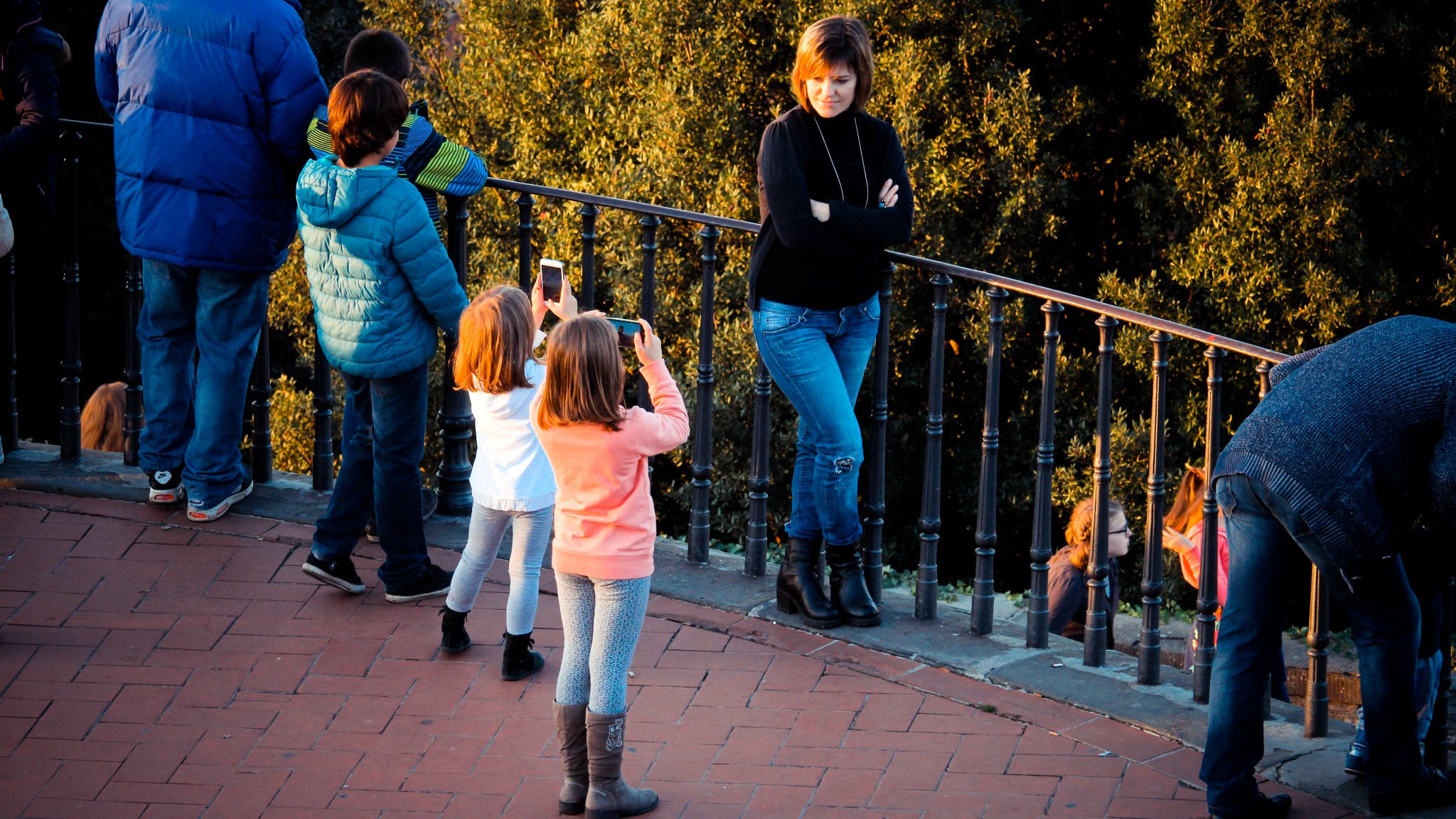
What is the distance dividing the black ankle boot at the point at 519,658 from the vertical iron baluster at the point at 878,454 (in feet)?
3.89

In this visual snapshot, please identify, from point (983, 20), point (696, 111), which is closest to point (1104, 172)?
point (983, 20)

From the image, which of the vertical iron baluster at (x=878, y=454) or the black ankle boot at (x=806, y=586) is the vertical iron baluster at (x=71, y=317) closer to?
the black ankle boot at (x=806, y=586)

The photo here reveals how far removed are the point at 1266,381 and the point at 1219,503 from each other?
945mm

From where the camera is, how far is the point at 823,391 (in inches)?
175

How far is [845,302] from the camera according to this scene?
174 inches

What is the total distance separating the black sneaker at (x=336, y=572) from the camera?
4.77 m

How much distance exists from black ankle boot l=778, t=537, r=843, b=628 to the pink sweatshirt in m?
1.24

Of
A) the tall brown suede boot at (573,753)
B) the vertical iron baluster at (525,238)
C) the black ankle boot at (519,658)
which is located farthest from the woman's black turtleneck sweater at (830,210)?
the tall brown suede boot at (573,753)

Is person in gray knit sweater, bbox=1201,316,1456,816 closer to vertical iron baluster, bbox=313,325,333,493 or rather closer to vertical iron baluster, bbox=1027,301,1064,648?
vertical iron baluster, bbox=1027,301,1064,648

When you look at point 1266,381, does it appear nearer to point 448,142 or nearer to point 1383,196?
point 448,142

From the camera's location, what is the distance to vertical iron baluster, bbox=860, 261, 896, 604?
4.70m

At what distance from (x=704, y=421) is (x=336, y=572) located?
134 centimetres

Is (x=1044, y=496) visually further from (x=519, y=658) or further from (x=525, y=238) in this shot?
(x=525, y=238)

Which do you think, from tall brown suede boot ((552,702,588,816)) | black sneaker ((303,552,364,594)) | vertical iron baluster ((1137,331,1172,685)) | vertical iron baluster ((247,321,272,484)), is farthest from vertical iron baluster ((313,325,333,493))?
vertical iron baluster ((1137,331,1172,685))
